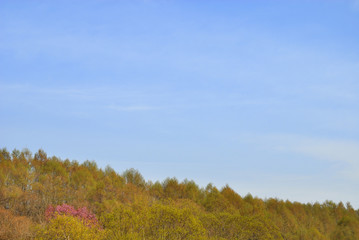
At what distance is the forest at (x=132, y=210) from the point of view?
16438mm

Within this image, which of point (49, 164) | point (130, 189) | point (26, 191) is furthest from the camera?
point (49, 164)

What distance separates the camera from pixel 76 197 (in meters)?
40.9

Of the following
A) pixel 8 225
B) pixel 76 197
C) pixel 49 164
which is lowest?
pixel 8 225

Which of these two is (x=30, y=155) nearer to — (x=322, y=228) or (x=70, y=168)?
(x=70, y=168)

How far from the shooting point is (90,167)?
179 feet

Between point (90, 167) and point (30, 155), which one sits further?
point (90, 167)

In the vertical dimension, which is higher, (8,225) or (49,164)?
(49,164)

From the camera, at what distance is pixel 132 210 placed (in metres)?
20.2

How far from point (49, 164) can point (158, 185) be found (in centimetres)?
1411

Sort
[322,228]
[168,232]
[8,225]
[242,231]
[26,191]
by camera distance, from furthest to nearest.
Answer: [322,228] → [26,191] → [8,225] → [242,231] → [168,232]

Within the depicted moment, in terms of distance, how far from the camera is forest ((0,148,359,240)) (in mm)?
16438

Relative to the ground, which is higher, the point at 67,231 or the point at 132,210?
the point at 132,210

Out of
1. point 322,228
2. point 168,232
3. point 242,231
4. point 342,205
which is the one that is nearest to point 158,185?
point 322,228

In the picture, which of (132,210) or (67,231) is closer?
(67,231)
